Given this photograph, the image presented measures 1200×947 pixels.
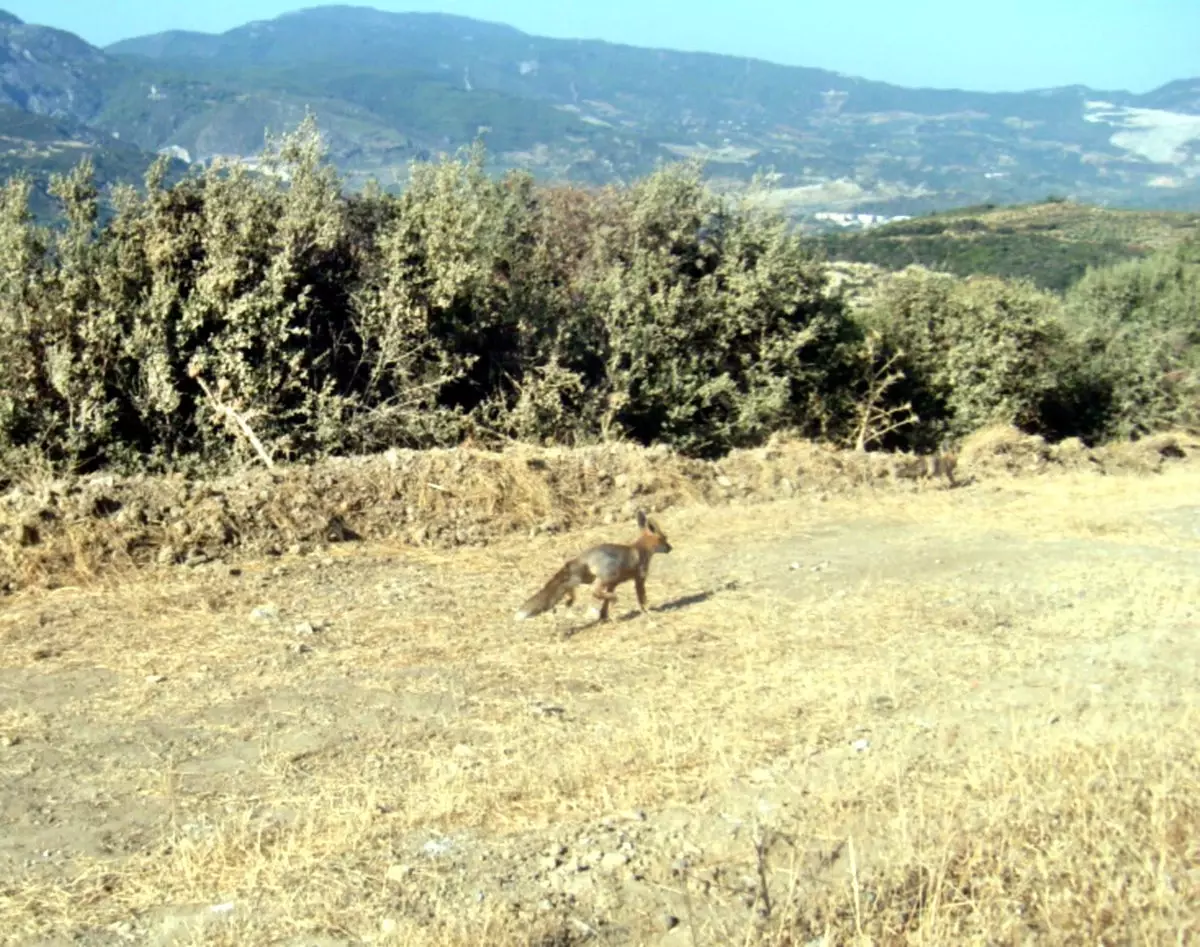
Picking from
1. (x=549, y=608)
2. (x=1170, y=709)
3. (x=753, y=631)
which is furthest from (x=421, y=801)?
(x=1170, y=709)

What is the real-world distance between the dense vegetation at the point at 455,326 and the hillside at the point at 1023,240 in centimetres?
1807

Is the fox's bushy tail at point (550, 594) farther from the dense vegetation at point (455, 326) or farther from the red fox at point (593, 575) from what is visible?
the dense vegetation at point (455, 326)

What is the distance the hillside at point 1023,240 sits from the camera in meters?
43.3

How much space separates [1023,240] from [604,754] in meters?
50.0

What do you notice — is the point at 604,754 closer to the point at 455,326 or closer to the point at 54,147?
the point at 455,326

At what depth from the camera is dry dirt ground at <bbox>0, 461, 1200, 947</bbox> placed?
3977 mm

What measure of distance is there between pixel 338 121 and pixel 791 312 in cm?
15093

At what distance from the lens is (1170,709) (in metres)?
6.09

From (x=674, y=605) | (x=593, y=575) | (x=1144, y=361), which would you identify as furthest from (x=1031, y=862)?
(x=1144, y=361)

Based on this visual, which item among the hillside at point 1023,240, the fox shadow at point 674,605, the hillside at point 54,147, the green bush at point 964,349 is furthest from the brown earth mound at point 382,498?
the hillside at point 1023,240

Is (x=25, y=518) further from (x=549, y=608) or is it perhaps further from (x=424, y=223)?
(x=424, y=223)

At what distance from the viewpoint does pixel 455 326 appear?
1408 centimetres

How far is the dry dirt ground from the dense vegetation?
4.06 meters

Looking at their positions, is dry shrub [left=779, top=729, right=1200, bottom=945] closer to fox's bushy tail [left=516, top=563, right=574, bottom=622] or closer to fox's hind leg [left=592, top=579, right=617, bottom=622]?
fox's hind leg [left=592, top=579, right=617, bottom=622]
